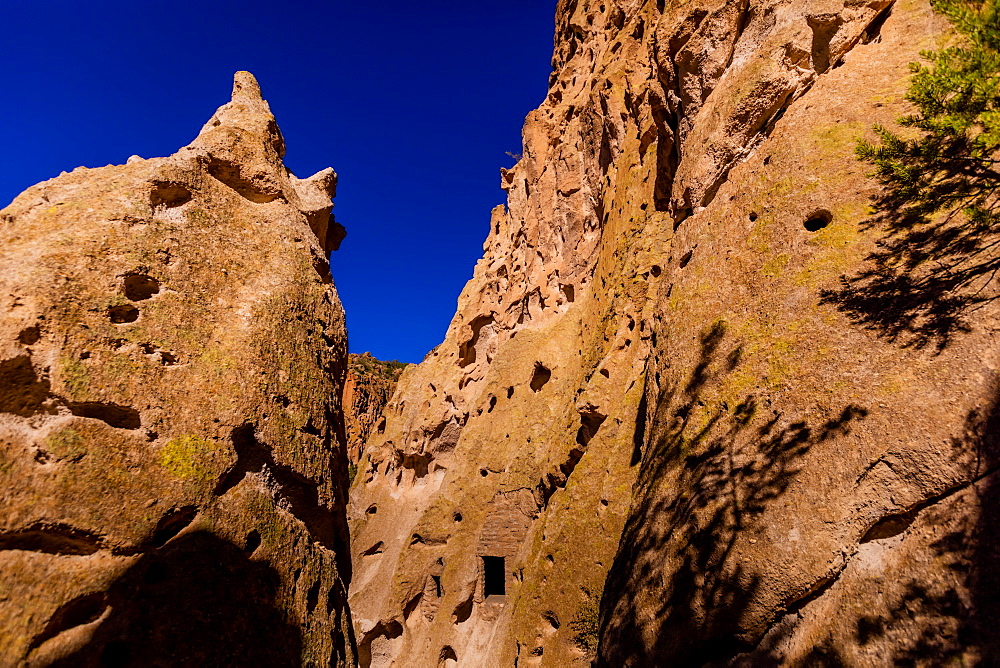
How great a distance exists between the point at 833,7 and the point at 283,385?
8.78 meters

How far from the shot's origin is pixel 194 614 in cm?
392

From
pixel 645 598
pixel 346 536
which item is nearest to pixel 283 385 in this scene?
pixel 346 536

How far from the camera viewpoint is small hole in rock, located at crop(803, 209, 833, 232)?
615cm

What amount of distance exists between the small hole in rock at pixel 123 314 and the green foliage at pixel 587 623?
7.13 metres

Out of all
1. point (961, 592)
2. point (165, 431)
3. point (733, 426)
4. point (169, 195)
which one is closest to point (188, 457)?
point (165, 431)

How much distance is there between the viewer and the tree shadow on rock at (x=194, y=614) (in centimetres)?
361

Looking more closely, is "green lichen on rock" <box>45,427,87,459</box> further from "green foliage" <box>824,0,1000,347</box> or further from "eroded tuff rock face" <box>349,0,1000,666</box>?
"green foliage" <box>824,0,1000,347</box>

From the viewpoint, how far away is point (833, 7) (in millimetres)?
7207

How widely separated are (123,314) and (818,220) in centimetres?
759

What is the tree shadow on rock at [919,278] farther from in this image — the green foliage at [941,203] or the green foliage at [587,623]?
the green foliage at [587,623]

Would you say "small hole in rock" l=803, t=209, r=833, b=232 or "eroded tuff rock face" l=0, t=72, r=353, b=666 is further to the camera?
"small hole in rock" l=803, t=209, r=833, b=232

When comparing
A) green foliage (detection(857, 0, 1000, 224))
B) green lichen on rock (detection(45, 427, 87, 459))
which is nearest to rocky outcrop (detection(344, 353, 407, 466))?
green lichen on rock (detection(45, 427, 87, 459))

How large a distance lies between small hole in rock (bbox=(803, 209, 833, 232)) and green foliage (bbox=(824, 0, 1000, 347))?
518mm

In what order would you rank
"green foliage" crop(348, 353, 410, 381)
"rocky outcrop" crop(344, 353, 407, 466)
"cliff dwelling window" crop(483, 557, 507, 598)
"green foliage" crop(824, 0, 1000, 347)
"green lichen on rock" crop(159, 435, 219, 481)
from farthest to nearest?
"green foliage" crop(348, 353, 410, 381)
"rocky outcrop" crop(344, 353, 407, 466)
"cliff dwelling window" crop(483, 557, 507, 598)
"green foliage" crop(824, 0, 1000, 347)
"green lichen on rock" crop(159, 435, 219, 481)
